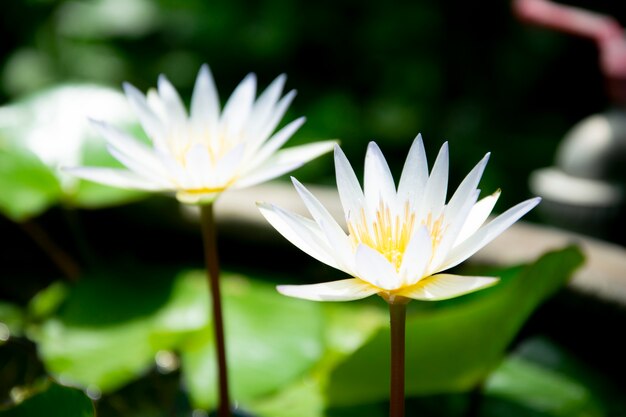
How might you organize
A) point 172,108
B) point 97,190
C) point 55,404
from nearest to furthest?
point 55,404, point 172,108, point 97,190

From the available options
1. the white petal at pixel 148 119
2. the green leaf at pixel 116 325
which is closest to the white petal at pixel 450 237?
the white petal at pixel 148 119

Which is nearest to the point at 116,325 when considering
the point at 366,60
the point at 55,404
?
the point at 55,404

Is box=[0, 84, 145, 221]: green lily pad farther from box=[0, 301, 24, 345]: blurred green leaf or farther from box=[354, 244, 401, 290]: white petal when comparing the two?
box=[354, 244, 401, 290]: white petal

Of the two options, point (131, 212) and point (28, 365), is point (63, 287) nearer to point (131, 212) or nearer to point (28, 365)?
point (131, 212)

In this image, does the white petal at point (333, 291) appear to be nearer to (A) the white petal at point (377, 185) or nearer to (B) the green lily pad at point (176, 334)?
(A) the white petal at point (377, 185)

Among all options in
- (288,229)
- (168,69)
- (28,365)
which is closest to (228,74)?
(168,69)

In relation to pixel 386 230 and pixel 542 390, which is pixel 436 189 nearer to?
pixel 386 230
